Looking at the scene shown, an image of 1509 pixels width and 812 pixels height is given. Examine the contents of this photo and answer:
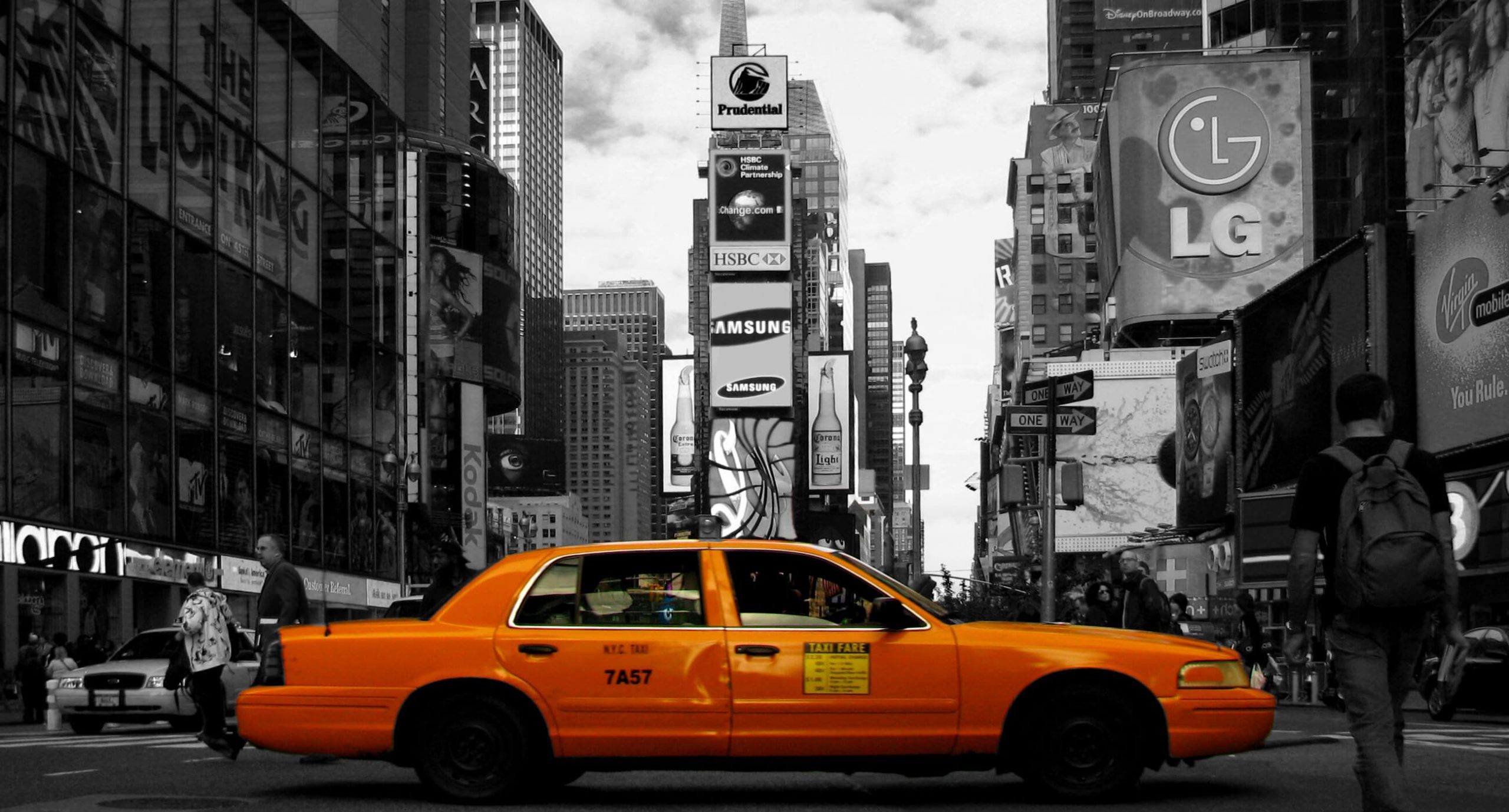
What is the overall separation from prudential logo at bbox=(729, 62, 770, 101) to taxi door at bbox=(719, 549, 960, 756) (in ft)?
335

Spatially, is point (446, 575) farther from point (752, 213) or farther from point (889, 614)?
point (752, 213)

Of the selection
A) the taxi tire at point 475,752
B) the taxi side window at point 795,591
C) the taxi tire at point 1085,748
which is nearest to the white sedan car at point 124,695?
the taxi tire at point 475,752

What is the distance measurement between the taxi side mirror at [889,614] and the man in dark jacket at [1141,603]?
25.2 feet

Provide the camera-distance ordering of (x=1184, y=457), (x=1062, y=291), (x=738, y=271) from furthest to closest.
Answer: (x=1062, y=291)
(x=738, y=271)
(x=1184, y=457)

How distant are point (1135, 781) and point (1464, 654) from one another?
8.88 ft

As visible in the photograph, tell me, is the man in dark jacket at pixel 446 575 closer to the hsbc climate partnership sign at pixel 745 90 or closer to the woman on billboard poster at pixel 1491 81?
the woman on billboard poster at pixel 1491 81

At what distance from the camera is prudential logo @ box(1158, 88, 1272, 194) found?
74.8 meters

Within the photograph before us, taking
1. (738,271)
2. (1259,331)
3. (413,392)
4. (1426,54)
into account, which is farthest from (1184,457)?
(738,271)

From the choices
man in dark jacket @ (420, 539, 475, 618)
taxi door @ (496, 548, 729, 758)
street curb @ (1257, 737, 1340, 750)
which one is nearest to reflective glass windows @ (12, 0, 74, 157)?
man in dark jacket @ (420, 539, 475, 618)

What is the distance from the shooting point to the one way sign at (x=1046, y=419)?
2020 cm

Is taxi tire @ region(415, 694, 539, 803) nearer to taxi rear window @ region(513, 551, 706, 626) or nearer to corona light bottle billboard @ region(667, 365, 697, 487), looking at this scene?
taxi rear window @ region(513, 551, 706, 626)

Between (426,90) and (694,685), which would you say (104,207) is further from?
(426,90)

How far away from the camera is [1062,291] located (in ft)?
449

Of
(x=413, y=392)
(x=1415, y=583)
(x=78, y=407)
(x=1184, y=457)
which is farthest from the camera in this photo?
(x=413, y=392)
